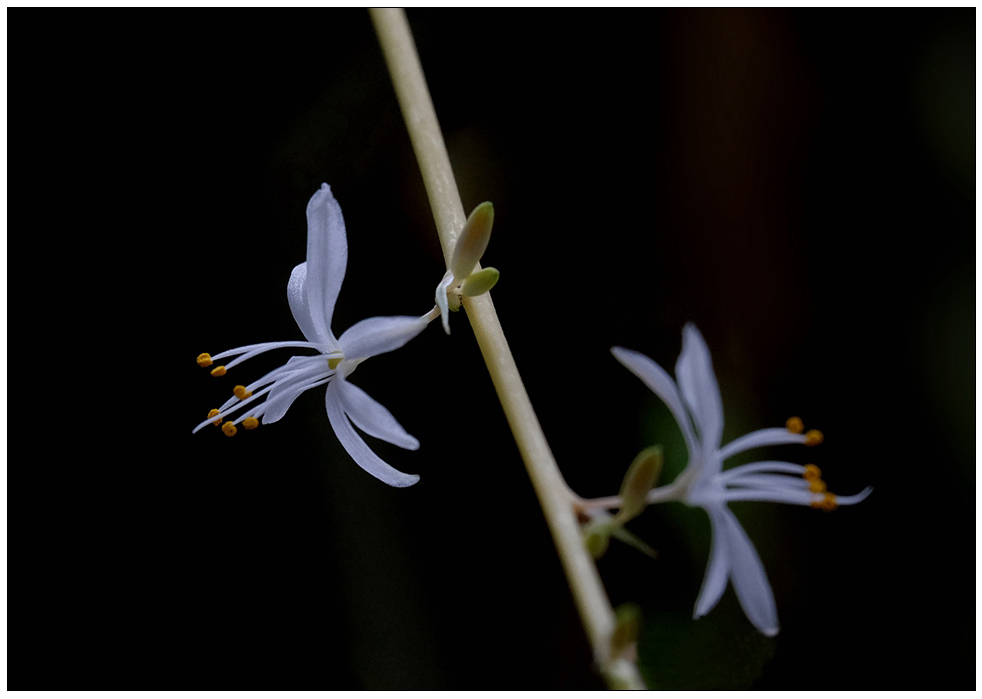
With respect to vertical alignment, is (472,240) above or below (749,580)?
above

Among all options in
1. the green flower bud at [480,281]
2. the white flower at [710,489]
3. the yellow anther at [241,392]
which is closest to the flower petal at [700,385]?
the white flower at [710,489]

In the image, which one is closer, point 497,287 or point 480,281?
point 480,281

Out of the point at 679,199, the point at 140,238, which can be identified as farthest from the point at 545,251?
the point at 140,238

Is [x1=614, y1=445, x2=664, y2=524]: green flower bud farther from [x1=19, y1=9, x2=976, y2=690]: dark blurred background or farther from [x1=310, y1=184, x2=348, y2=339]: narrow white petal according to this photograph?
[x1=19, y1=9, x2=976, y2=690]: dark blurred background

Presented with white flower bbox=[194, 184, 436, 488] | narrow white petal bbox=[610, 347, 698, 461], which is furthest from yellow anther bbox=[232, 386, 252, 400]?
narrow white petal bbox=[610, 347, 698, 461]

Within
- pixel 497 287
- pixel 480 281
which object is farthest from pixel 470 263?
pixel 497 287

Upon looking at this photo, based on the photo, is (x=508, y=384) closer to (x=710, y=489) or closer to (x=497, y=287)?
(x=710, y=489)

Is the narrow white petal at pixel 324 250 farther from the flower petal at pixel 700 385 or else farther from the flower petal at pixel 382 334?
the flower petal at pixel 700 385
